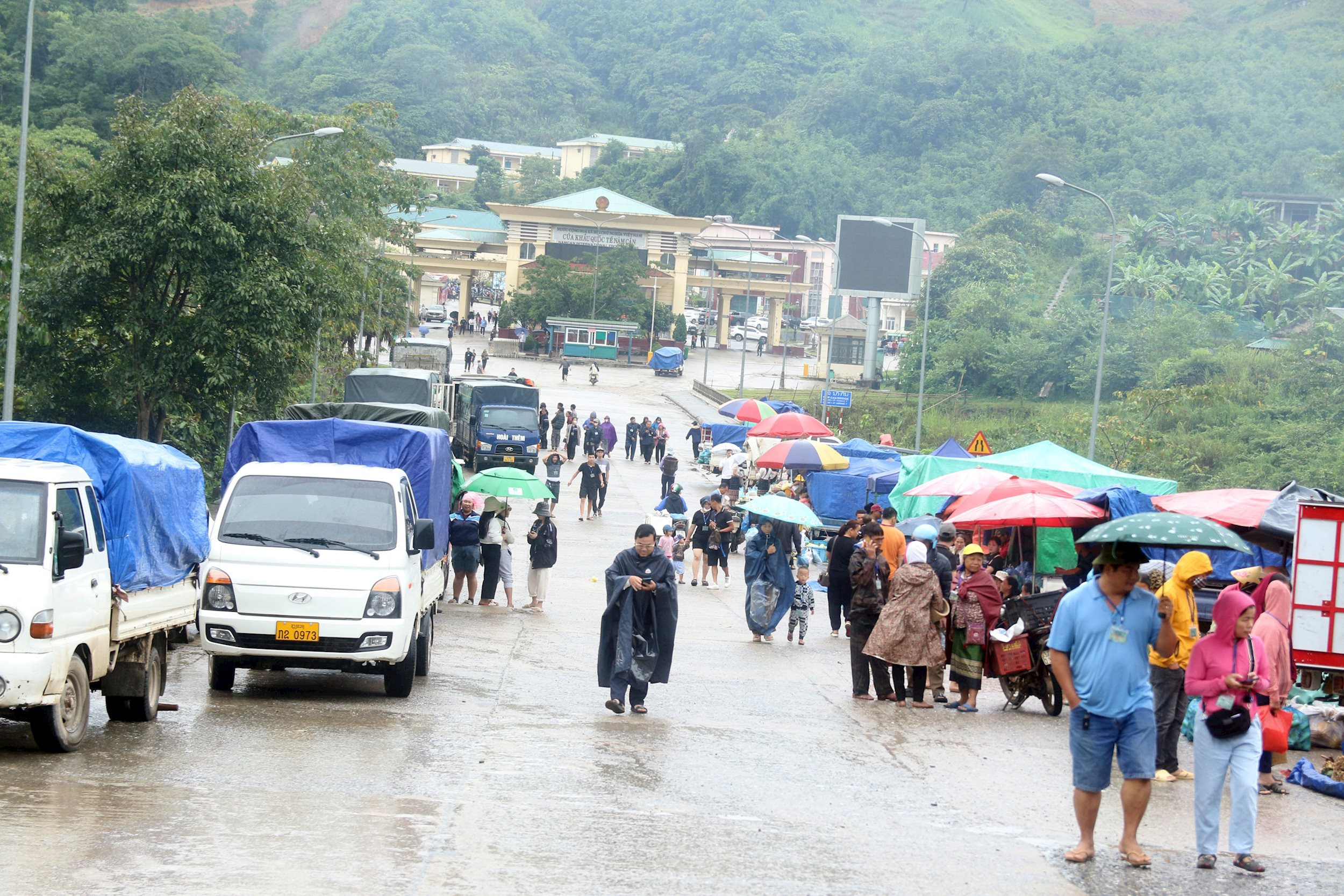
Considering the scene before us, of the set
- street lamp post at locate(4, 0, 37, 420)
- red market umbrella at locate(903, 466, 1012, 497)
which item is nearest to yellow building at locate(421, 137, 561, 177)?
street lamp post at locate(4, 0, 37, 420)

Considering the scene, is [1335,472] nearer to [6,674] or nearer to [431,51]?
[6,674]

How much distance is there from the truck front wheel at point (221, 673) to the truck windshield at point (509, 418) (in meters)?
28.9

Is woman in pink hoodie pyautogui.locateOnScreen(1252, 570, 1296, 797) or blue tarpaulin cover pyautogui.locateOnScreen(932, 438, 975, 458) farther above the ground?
blue tarpaulin cover pyautogui.locateOnScreen(932, 438, 975, 458)

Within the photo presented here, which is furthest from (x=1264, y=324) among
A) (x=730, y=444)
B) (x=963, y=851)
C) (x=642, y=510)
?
(x=963, y=851)

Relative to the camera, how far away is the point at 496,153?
14425 centimetres

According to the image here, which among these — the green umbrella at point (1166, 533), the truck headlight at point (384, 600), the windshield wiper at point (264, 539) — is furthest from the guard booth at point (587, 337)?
the green umbrella at point (1166, 533)

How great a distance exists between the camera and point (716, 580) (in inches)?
930

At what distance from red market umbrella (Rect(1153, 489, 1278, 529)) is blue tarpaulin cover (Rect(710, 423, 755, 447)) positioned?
2809 cm

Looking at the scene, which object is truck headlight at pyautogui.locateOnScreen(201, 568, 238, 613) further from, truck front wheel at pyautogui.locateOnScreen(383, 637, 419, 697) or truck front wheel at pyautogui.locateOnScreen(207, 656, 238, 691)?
truck front wheel at pyautogui.locateOnScreen(383, 637, 419, 697)

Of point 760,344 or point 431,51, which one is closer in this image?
point 760,344

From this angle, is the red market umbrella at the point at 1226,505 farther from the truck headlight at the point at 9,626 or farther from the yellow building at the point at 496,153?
the yellow building at the point at 496,153

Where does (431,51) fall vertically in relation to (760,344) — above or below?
above

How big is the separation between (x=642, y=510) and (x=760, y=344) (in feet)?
188

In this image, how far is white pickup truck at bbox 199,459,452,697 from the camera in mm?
10742
